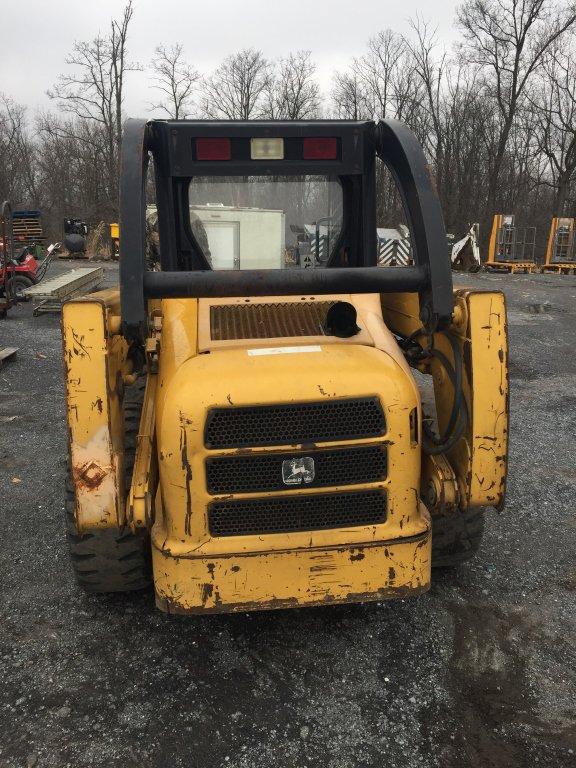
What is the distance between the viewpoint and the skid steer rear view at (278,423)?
2.36 metres

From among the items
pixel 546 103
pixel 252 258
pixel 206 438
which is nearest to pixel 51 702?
A: pixel 206 438

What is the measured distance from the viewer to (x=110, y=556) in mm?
2869

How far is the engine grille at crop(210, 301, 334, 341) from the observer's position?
2.81 meters

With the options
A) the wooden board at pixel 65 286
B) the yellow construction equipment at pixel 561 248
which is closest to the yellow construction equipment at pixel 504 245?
the yellow construction equipment at pixel 561 248

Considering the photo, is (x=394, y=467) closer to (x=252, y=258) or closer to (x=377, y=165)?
(x=252, y=258)

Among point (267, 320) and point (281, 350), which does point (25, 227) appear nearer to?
point (267, 320)

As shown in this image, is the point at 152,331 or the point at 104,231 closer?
the point at 152,331

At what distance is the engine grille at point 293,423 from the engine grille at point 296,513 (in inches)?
10.2

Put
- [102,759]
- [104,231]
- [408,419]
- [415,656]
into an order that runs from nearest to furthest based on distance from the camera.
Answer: [102,759]
[408,419]
[415,656]
[104,231]

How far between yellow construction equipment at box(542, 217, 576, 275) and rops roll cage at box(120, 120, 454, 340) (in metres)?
23.0

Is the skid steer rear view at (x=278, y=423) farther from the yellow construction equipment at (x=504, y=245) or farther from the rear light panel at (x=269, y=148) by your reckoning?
the yellow construction equipment at (x=504, y=245)

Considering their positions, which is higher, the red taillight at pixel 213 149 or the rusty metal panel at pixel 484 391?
the red taillight at pixel 213 149

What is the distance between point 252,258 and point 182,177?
531 mm

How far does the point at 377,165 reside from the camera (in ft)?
10.3
